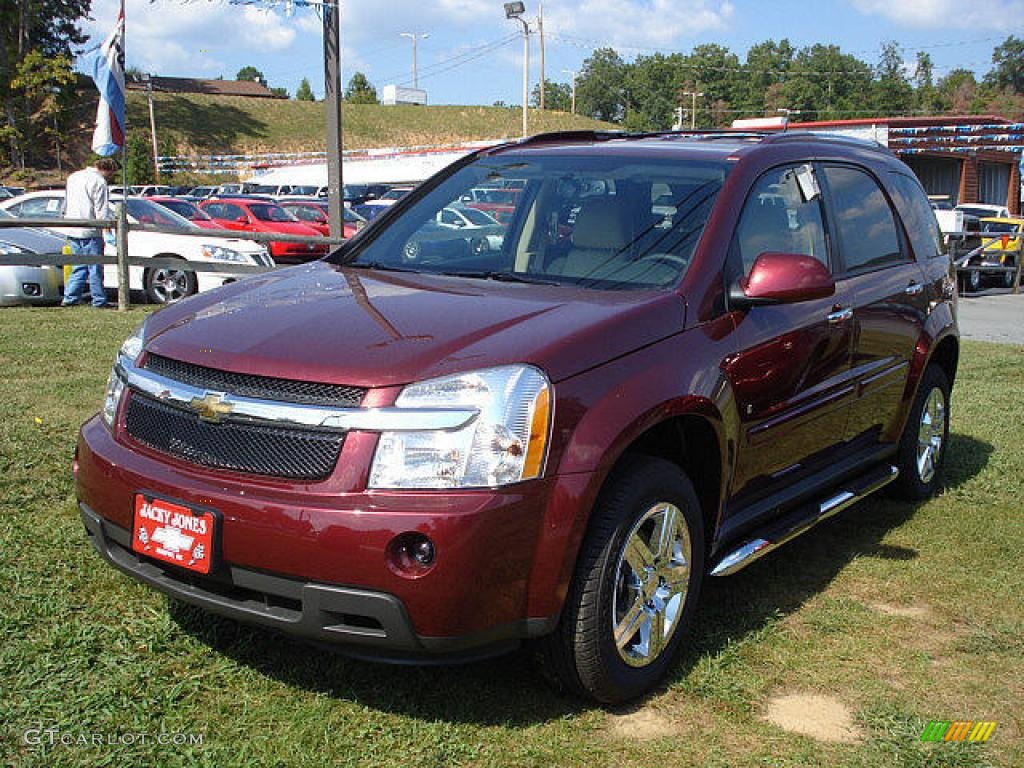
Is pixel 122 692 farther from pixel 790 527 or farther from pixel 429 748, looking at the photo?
pixel 790 527

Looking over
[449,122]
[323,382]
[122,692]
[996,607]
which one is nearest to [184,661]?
[122,692]

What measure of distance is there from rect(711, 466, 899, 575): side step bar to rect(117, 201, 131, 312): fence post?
9.49 metres

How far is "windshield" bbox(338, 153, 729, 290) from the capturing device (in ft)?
12.7

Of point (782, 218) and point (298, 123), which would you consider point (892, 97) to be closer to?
point (298, 123)

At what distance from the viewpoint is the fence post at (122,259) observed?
12.2m

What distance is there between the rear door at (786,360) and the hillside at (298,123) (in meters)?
71.1

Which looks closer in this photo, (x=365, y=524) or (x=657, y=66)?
(x=365, y=524)

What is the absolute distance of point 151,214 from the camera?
16344mm

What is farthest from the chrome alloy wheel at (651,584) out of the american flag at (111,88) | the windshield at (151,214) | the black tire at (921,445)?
the windshield at (151,214)

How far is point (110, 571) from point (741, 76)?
434 ft

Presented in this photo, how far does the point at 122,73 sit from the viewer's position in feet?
47.6

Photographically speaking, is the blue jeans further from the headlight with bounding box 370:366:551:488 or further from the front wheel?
the headlight with bounding box 370:366:551:488

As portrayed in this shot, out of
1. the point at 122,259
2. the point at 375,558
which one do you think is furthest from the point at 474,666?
the point at 122,259

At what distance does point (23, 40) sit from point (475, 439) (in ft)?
236
